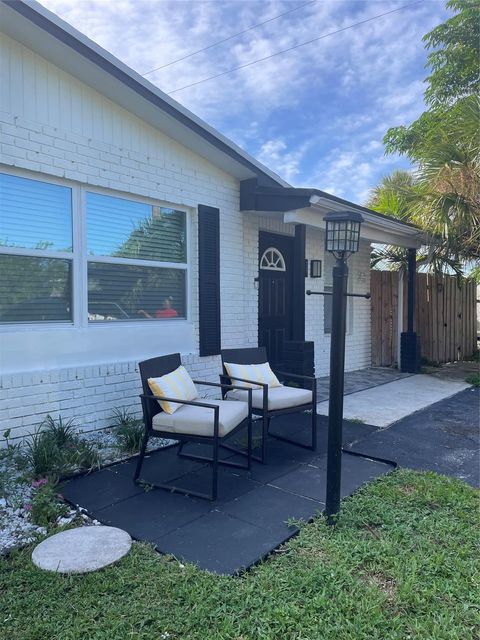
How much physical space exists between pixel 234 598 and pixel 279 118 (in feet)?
43.3

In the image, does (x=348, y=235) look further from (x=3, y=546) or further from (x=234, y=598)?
(x=3, y=546)

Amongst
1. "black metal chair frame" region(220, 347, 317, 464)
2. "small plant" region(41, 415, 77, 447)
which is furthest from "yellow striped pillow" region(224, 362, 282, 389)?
"small plant" region(41, 415, 77, 447)

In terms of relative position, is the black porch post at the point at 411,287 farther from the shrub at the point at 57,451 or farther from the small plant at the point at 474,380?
the shrub at the point at 57,451

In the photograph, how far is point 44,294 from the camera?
4367 mm

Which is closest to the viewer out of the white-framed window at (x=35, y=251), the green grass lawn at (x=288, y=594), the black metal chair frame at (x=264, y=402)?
the green grass lawn at (x=288, y=594)

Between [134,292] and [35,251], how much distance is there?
3.92ft

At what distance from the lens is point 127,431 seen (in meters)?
4.51

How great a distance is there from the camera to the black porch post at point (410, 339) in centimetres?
914

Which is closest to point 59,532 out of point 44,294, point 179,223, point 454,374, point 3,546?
point 3,546

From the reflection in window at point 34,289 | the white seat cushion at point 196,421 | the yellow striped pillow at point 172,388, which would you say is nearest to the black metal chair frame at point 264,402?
the white seat cushion at point 196,421

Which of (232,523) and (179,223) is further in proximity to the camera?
(179,223)

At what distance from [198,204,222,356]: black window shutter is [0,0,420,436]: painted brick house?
2cm

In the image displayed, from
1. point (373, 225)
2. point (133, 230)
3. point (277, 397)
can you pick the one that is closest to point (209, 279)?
point (133, 230)

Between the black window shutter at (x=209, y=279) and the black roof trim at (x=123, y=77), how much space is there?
2.38ft
